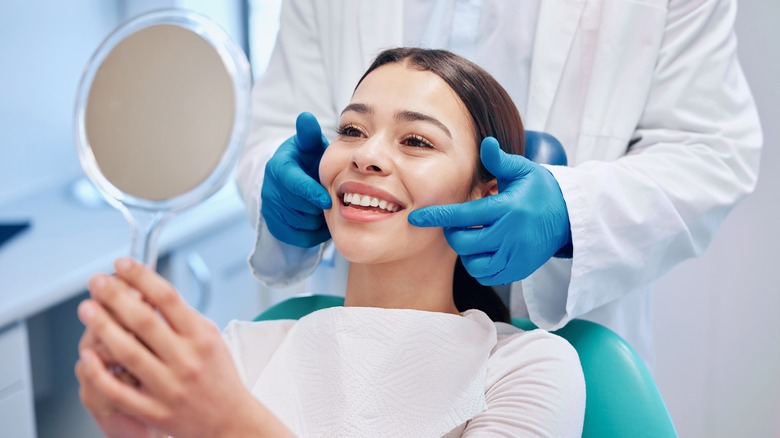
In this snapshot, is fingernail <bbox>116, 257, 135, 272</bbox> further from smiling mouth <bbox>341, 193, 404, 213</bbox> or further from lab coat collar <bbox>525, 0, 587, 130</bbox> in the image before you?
lab coat collar <bbox>525, 0, 587, 130</bbox>

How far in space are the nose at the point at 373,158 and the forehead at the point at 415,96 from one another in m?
0.07

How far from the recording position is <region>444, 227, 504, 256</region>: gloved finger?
137 cm

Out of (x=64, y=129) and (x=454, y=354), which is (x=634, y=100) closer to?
(x=454, y=354)

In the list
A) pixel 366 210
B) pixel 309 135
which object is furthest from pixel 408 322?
pixel 309 135

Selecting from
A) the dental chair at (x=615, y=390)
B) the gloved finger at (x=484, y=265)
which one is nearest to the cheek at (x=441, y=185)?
the gloved finger at (x=484, y=265)

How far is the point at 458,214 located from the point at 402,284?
215mm

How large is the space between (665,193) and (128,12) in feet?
6.77

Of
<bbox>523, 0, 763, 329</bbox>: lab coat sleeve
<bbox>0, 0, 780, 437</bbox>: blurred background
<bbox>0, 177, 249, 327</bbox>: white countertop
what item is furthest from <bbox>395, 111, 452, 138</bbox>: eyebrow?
<bbox>0, 0, 780, 437</bbox>: blurred background

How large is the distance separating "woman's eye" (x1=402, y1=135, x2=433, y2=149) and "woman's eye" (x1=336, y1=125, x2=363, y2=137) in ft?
0.29

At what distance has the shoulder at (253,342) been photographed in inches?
57.9

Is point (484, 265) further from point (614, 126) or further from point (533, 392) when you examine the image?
point (614, 126)

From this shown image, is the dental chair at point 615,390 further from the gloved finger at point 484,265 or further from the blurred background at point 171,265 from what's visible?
the blurred background at point 171,265

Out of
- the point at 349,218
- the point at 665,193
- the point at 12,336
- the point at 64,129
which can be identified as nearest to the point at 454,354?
the point at 349,218

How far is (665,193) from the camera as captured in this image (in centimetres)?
155
